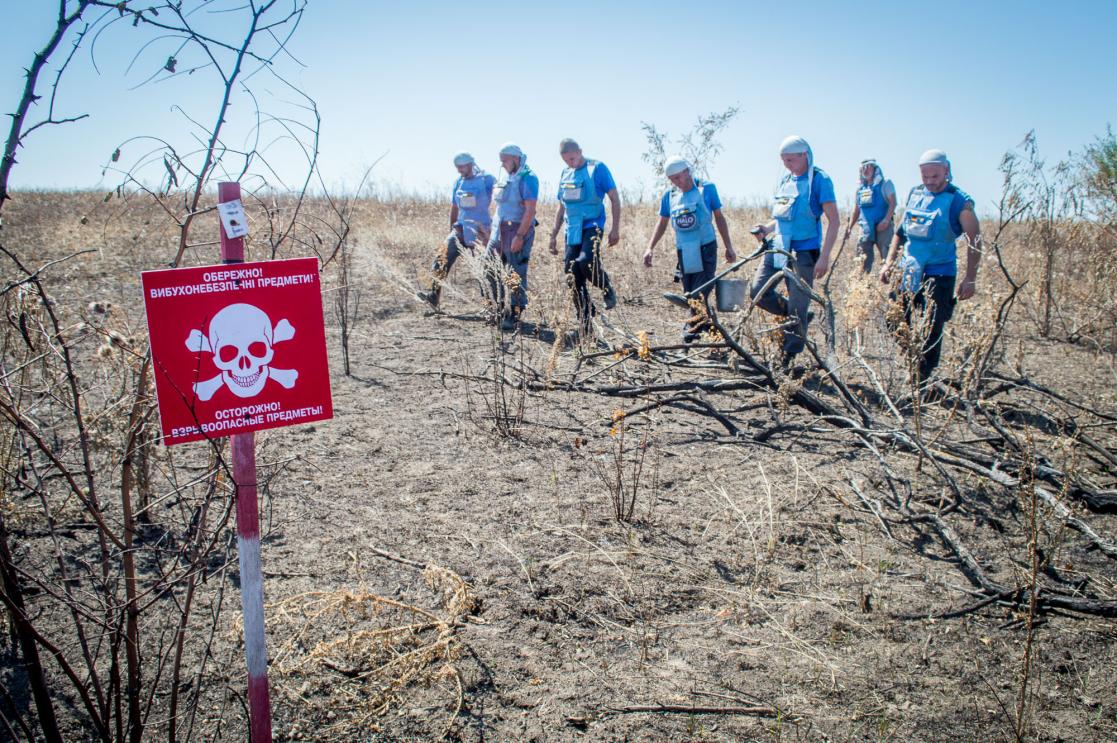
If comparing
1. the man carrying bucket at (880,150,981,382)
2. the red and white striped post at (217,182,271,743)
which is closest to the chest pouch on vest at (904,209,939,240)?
the man carrying bucket at (880,150,981,382)

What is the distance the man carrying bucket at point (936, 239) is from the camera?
4.85 meters

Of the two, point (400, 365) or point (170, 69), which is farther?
point (400, 365)

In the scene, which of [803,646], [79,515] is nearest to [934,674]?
[803,646]

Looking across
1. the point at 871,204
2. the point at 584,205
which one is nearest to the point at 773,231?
the point at 584,205

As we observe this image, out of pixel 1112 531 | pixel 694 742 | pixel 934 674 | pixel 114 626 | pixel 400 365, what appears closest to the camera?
pixel 114 626

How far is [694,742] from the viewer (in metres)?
2.07

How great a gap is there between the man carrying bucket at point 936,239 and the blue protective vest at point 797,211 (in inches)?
23.9

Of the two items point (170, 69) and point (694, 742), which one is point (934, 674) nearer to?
point (694, 742)

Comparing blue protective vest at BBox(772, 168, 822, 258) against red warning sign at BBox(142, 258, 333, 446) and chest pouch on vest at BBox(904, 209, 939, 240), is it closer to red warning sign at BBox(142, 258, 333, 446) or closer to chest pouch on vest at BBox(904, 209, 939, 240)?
chest pouch on vest at BBox(904, 209, 939, 240)

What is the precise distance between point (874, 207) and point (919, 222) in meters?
3.60

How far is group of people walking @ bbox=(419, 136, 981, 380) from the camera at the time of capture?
4902mm

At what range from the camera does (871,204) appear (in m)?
8.30

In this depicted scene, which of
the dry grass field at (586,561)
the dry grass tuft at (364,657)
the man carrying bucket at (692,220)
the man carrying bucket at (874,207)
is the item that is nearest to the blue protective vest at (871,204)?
the man carrying bucket at (874,207)

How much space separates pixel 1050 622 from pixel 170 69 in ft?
10.5
